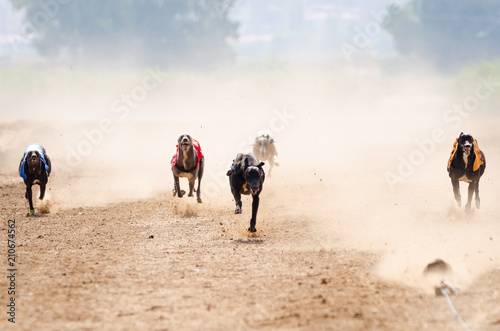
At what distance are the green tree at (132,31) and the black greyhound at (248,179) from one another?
57363mm

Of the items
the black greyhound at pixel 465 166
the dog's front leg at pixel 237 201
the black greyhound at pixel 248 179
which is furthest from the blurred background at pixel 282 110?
the dog's front leg at pixel 237 201

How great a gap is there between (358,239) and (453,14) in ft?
202

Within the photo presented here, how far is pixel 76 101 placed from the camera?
55.0 m

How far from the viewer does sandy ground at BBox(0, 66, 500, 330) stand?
686cm

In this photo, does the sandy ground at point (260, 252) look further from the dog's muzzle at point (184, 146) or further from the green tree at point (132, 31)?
the green tree at point (132, 31)

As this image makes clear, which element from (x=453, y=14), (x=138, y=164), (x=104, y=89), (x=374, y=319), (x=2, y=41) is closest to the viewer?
(x=374, y=319)

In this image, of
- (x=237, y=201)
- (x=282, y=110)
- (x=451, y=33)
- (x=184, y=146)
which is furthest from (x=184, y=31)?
(x=237, y=201)

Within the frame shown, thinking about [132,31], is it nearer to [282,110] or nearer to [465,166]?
[282,110]

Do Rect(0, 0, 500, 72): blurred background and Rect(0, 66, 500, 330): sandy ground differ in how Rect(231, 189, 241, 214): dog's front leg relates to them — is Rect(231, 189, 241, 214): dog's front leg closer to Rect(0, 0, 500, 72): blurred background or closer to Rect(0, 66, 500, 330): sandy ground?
Rect(0, 66, 500, 330): sandy ground

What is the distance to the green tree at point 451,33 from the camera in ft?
215

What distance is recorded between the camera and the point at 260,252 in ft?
34.3

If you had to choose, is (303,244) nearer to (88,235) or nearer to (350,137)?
(88,235)

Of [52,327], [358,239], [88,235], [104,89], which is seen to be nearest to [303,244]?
[358,239]

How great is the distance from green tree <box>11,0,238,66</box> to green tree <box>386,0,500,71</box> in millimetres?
18771
